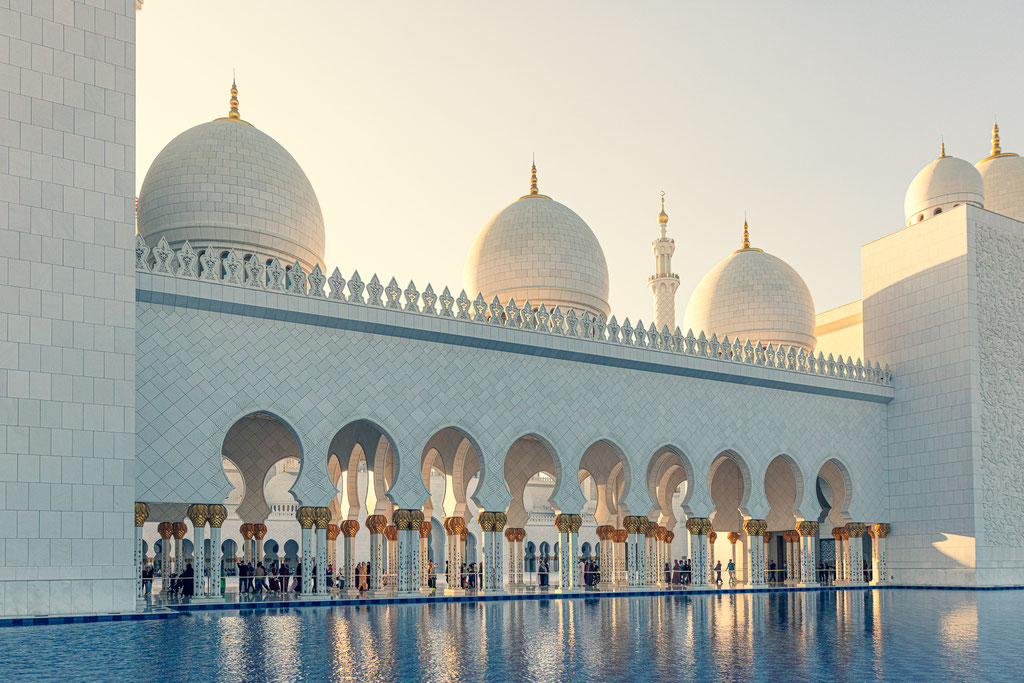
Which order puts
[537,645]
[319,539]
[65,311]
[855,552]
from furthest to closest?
[855,552] → [319,539] → [65,311] → [537,645]

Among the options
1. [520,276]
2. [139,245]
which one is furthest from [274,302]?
[520,276]

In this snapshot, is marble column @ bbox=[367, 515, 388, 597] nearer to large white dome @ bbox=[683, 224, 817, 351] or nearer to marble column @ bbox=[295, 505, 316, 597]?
marble column @ bbox=[295, 505, 316, 597]

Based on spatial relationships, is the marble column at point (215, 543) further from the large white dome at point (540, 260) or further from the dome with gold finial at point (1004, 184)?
the dome with gold finial at point (1004, 184)

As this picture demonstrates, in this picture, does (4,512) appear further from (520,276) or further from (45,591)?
(520,276)

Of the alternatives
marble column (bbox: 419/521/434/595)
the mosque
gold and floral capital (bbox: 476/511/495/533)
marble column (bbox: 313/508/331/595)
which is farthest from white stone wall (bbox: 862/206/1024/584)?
marble column (bbox: 313/508/331/595)

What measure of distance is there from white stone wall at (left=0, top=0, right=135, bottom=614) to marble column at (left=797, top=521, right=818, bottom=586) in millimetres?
10017

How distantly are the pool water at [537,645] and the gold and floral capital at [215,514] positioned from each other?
1.17 m

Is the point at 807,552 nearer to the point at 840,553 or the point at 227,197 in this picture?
the point at 840,553

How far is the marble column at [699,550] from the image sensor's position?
14.2 meters

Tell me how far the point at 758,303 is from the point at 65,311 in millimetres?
12645

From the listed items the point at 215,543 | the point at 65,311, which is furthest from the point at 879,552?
the point at 65,311

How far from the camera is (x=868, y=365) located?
55.4 ft

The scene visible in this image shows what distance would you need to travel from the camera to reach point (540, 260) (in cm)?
1636

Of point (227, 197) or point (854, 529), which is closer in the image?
point (227, 197)
